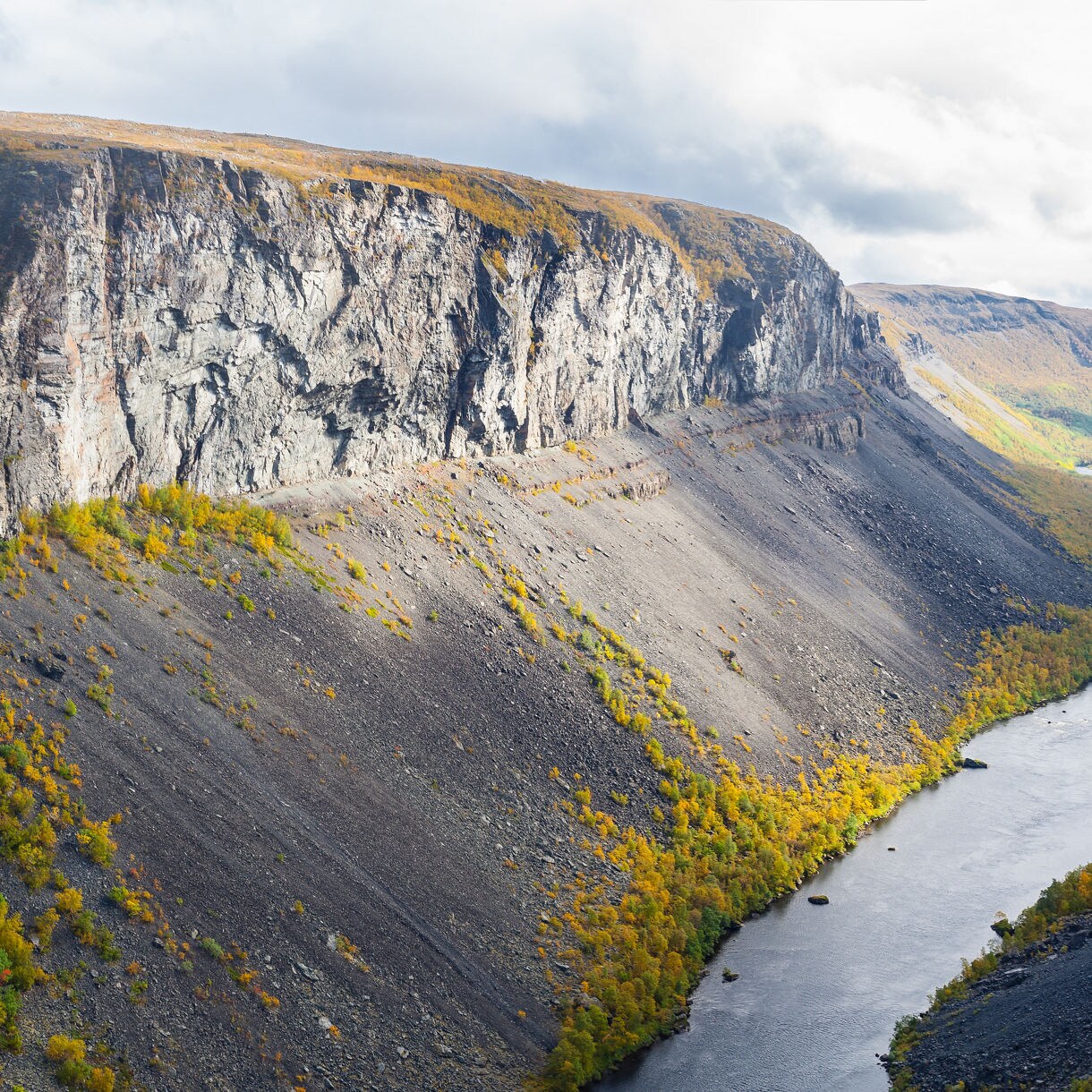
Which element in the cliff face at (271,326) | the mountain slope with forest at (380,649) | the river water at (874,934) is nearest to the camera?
the mountain slope with forest at (380,649)

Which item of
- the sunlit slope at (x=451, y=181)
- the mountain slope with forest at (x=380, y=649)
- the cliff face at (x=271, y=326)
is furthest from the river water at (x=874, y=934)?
the sunlit slope at (x=451, y=181)

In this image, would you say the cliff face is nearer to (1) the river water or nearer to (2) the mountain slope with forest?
(2) the mountain slope with forest

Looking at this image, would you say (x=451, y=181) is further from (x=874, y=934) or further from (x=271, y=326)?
(x=874, y=934)

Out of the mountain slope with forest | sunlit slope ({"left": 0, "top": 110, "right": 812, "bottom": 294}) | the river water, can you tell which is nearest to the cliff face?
the mountain slope with forest

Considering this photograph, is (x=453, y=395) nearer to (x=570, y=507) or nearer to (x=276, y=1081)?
(x=570, y=507)

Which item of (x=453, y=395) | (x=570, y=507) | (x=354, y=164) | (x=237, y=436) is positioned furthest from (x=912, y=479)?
(x=237, y=436)

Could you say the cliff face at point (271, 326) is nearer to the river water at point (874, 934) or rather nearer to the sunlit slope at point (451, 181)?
the sunlit slope at point (451, 181)
